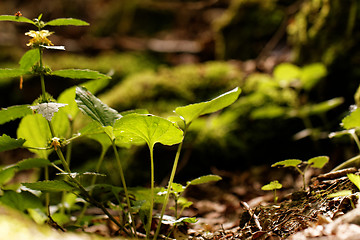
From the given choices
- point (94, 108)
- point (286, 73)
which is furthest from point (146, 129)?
point (286, 73)

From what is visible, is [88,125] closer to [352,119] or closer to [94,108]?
[94,108]

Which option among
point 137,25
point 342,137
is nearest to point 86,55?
point 137,25

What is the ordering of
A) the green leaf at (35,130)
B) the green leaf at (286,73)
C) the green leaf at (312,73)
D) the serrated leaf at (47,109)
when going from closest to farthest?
the serrated leaf at (47,109), the green leaf at (35,130), the green leaf at (312,73), the green leaf at (286,73)

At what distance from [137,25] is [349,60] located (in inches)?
207

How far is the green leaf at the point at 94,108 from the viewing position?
3.77 feet

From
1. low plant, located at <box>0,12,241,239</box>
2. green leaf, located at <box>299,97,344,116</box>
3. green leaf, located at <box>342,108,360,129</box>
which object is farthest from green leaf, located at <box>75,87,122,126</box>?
green leaf, located at <box>299,97,344,116</box>

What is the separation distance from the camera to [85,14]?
8562mm

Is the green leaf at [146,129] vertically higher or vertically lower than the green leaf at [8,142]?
higher

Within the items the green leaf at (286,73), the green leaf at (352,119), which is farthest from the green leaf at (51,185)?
the green leaf at (286,73)

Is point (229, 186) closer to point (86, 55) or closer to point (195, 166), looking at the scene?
point (195, 166)

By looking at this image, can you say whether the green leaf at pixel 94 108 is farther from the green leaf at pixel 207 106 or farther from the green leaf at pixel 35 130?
the green leaf at pixel 35 130

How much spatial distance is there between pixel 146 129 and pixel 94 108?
228 millimetres

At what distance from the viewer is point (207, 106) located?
1.26 meters

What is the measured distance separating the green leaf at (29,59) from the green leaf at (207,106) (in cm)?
64
